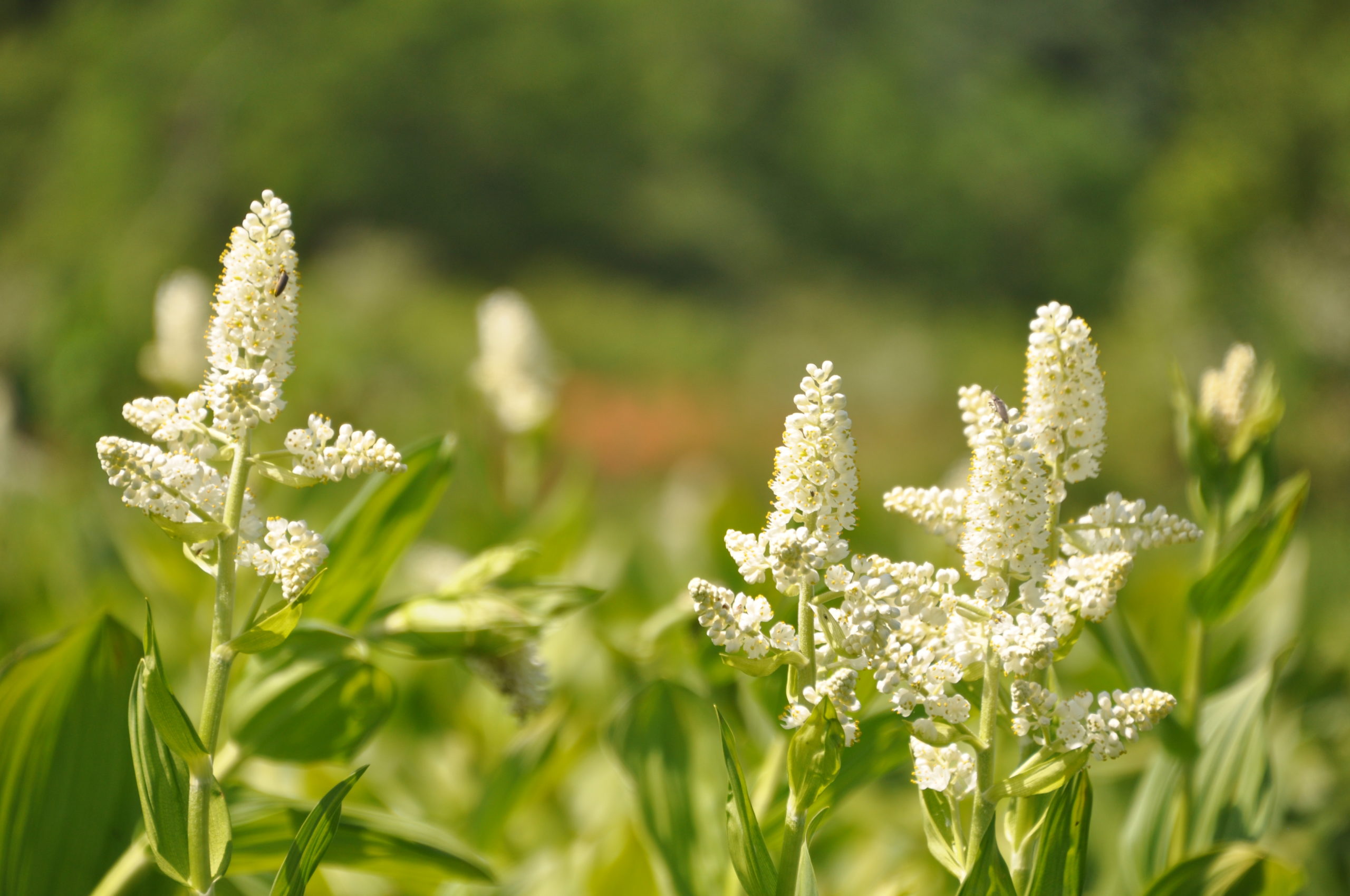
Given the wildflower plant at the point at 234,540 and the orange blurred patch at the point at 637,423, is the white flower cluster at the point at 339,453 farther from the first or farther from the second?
the orange blurred patch at the point at 637,423

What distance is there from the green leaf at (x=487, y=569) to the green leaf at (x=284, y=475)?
1.23 feet

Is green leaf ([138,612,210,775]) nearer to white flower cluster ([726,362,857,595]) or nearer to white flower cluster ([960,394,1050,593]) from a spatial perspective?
white flower cluster ([726,362,857,595])

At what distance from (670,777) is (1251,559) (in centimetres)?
68

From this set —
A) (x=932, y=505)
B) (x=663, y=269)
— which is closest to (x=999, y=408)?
(x=932, y=505)

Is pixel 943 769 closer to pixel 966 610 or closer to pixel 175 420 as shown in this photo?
pixel 966 610

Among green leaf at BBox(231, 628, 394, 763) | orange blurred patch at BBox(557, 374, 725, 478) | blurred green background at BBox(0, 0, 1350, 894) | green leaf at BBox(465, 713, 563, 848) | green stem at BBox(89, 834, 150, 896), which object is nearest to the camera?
green stem at BBox(89, 834, 150, 896)

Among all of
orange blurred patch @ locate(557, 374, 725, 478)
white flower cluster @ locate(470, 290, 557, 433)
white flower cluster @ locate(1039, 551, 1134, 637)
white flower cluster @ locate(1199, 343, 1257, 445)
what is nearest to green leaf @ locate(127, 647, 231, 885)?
white flower cluster @ locate(1039, 551, 1134, 637)

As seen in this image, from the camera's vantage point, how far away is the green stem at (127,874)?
90 cm

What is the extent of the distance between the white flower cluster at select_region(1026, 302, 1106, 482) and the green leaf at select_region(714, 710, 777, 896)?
0.31 meters

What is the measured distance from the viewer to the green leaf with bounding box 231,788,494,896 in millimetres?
941

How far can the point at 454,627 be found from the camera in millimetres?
1041

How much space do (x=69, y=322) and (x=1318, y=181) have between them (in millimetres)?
14681

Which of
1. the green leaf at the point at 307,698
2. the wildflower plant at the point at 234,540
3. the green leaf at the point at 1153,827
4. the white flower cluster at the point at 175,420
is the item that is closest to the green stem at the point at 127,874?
the wildflower plant at the point at 234,540

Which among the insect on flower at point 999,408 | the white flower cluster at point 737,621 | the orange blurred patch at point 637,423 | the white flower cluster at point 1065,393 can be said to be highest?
the orange blurred patch at point 637,423
